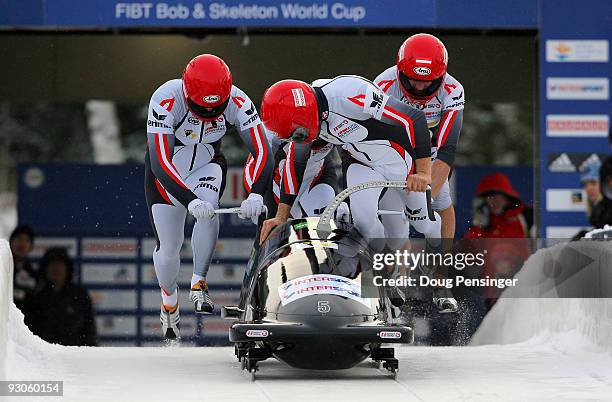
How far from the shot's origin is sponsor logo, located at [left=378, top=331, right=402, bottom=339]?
701cm

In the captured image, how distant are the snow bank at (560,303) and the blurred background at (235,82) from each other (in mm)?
709

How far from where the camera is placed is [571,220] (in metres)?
10.9

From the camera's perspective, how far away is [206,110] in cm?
817

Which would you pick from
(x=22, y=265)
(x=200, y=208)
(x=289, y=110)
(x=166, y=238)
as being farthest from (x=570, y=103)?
(x=22, y=265)

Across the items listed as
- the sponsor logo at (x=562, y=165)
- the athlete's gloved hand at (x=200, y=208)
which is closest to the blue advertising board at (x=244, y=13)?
the sponsor logo at (x=562, y=165)

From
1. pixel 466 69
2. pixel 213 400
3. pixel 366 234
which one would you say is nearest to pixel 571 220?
pixel 466 69

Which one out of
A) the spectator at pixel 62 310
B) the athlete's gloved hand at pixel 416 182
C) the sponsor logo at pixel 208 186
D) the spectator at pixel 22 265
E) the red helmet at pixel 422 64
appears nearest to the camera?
the athlete's gloved hand at pixel 416 182

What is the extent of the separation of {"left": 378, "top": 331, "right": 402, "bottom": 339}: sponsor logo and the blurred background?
2851 mm

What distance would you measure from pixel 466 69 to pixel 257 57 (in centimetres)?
165

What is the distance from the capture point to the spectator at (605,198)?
1073cm

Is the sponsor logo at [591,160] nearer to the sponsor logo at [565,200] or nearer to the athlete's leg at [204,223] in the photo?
the sponsor logo at [565,200]

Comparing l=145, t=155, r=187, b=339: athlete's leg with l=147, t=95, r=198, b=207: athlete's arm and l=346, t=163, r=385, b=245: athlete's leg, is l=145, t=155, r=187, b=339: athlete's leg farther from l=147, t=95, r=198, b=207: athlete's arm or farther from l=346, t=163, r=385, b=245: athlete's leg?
l=346, t=163, r=385, b=245: athlete's leg

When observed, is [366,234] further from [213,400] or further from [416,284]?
[213,400]

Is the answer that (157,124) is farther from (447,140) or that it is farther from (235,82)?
(235,82)
